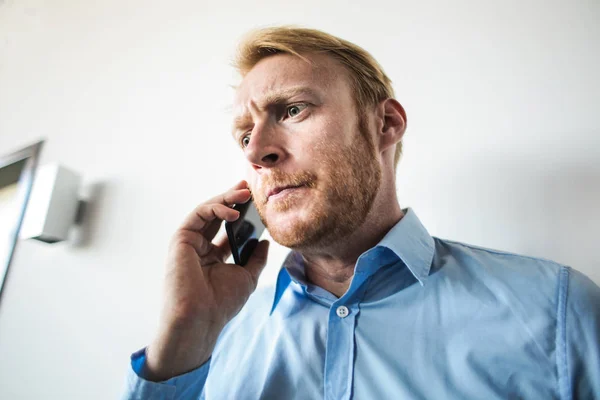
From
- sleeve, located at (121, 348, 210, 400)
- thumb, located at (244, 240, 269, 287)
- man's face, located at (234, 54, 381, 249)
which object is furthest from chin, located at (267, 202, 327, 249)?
sleeve, located at (121, 348, 210, 400)

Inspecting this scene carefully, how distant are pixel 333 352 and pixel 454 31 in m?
0.87

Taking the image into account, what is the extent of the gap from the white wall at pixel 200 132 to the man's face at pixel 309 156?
9.8 inches

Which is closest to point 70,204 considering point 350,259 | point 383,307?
point 350,259

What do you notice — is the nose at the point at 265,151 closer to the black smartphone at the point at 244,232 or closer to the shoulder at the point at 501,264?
the black smartphone at the point at 244,232

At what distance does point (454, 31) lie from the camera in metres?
1.00

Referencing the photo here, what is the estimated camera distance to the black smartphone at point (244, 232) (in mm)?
950

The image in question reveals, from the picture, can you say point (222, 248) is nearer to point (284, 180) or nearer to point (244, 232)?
point (244, 232)

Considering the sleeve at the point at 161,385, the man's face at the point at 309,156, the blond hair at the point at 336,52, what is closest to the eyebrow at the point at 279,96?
the man's face at the point at 309,156

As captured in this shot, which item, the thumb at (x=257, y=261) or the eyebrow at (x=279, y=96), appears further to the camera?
the thumb at (x=257, y=261)

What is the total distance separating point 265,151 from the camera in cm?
81

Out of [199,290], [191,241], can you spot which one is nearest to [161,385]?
[199,290]

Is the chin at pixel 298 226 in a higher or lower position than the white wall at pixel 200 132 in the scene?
lower

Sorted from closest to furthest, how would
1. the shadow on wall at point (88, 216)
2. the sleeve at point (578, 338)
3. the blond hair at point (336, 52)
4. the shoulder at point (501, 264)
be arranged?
the sleeve at point (578, 338)
the shoulder at point (501, 264)
the blond hair at point (336, 52)
the shadow on wall at point (88, 216)

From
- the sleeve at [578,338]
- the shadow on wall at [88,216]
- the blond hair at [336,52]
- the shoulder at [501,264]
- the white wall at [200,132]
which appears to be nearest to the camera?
the sleeve at [578,338]
